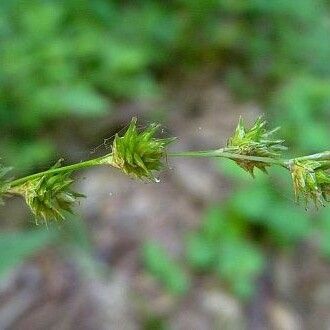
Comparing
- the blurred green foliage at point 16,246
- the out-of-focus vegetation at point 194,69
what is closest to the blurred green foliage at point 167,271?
the out-of-focus vegetation at point 194,69

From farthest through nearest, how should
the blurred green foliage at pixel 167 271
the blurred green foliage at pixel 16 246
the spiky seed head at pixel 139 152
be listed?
the blurred green foliage at pixel 167 271, the blurred green foliage at pixel 16 246, the spiky seed head at pixel 139 152

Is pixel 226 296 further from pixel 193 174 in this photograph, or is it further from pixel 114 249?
pixel 193 174

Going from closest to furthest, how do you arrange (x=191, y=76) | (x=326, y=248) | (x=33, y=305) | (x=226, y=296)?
(x=33, y=305) < (x=226, y=296) < (x=326, y=248) < (x=191, y=76)

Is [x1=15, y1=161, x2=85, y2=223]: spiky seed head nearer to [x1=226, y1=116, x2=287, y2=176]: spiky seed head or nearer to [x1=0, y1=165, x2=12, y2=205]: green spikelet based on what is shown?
[x1=0, y1=165, x2=12, y2=205]: green spikelet

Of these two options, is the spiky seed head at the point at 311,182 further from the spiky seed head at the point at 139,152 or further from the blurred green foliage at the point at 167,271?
the blurred green foliage at the point at 167,271

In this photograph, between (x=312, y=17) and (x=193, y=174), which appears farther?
(x=312, y=17)

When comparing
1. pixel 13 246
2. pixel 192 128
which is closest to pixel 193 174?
pixel 192 128

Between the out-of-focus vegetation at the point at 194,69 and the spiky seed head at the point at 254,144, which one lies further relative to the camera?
the out-of-focus vegetation at the point at 194,69

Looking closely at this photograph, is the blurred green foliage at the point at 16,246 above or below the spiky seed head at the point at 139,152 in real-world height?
above

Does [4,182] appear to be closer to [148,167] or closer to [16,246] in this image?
[148,167]
